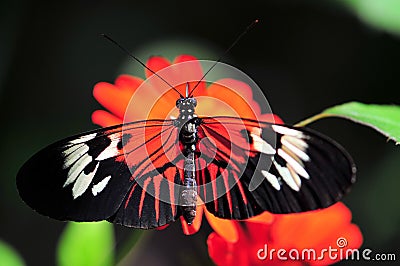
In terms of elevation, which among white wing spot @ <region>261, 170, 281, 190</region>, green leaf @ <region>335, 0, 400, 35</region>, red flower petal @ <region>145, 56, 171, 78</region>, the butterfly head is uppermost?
green leaf @ <region>335, 0, 400, 35</region>

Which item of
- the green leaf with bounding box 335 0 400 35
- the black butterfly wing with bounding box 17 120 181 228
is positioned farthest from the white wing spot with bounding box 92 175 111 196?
the green leaf with bounding box 335 0 400 35

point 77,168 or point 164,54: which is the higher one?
point 164,54

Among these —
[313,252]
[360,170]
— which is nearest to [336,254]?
[313,252]

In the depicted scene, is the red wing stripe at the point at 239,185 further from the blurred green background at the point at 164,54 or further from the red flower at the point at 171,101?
the blurred green background at the point at 164,54

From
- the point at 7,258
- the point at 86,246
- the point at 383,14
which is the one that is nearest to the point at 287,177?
the point at 86,246

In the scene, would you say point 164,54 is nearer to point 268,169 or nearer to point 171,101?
point 171,101

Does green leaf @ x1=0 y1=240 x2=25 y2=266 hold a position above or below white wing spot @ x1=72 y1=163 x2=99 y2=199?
above

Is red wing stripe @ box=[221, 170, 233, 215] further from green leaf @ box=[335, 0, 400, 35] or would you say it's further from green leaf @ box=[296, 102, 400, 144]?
green leaf @ box=[335, 0, 400, 35]
